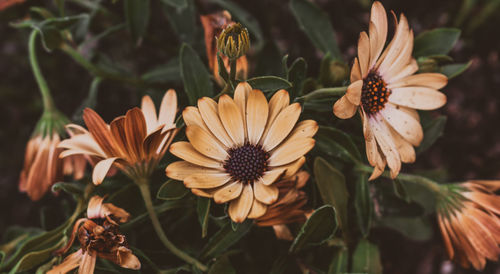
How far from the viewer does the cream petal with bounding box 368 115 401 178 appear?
932mm

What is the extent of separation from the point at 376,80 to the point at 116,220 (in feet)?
2.34

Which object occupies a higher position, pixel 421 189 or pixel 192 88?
pixel 192 88

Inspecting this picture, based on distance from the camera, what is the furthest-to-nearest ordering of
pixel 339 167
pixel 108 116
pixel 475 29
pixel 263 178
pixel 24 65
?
pixel 24 65 → pixel 475 29 → pixel 108 116 → pixel 339 167 → pixel 263 178

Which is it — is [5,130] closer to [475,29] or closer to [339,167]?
[339,167]

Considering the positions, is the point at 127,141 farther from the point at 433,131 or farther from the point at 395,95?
the point at 433,131

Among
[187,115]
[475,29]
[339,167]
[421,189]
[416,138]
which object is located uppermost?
[475,29]

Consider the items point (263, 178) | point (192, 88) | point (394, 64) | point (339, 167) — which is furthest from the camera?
point (339, 167)

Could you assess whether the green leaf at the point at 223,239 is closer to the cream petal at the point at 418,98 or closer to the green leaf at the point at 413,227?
the cream petal at the point at 418,98

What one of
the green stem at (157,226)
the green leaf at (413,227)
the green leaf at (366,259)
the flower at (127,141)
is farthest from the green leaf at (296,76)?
the green leaf at (413,227)

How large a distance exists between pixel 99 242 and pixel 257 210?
1.14ft

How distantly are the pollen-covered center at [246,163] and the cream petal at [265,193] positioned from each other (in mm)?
45

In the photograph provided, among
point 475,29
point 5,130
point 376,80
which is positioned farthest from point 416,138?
point 5,130

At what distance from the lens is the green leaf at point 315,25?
1.39 meters

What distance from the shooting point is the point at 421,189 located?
1.48 metres
